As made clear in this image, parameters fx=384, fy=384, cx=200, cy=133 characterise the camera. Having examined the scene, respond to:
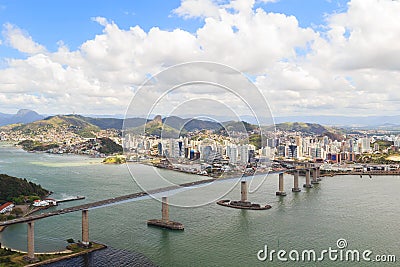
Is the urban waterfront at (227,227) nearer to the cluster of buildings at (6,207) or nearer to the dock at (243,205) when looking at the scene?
the dock at (243,205)

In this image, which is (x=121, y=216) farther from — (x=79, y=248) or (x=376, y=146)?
(x=376, y=146)

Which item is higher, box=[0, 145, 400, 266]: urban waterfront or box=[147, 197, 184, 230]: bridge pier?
box=[147, 197, 184, 230]: bridge pier

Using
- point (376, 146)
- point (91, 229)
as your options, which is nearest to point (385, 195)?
point (91, 229)

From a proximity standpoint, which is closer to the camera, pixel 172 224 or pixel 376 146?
pixel 172 224

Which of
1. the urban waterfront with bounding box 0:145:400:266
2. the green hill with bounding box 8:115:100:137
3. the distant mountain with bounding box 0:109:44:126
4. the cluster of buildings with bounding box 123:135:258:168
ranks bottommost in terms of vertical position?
the urban waterfront with bounding box 0:145:400:266

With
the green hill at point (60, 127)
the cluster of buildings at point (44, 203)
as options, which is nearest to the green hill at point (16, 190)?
the cluster of buildings at point (44, 203)

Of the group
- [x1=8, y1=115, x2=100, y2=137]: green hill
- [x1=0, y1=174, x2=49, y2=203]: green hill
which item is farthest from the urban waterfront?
[x1=8, y1=115, x2=100, y2=137]: green hill

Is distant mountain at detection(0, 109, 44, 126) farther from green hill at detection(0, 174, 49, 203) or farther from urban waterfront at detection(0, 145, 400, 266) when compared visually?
urban waterfront at detection(0, 145, 400, 266)

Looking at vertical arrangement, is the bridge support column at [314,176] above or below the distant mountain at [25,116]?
below
